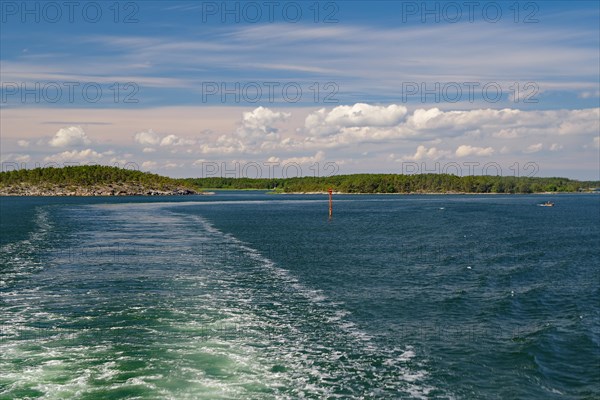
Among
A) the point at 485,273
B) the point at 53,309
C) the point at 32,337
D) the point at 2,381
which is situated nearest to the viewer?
the point at 2,381

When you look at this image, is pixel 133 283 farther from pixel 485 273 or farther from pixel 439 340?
pixel 485 273

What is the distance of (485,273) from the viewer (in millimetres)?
49094

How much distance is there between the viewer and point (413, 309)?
34781 mm

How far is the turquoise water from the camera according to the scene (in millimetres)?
22172

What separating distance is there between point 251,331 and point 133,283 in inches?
618

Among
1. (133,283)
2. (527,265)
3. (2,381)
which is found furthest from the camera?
(527,265)

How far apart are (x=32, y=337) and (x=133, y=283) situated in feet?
47.0

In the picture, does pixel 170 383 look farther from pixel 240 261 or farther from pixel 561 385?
pixel 240 261

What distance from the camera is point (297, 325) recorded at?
102 feet

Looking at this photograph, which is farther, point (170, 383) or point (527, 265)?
point (527, 265)

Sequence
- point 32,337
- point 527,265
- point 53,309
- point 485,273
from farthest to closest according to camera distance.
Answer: point 527,265, point 485,273, point 53,309, point 32,337

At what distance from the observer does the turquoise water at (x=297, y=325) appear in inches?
873

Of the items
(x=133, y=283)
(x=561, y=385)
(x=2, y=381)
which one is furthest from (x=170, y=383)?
(x=133, y=283)

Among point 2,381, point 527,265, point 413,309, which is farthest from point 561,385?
point 527,265
